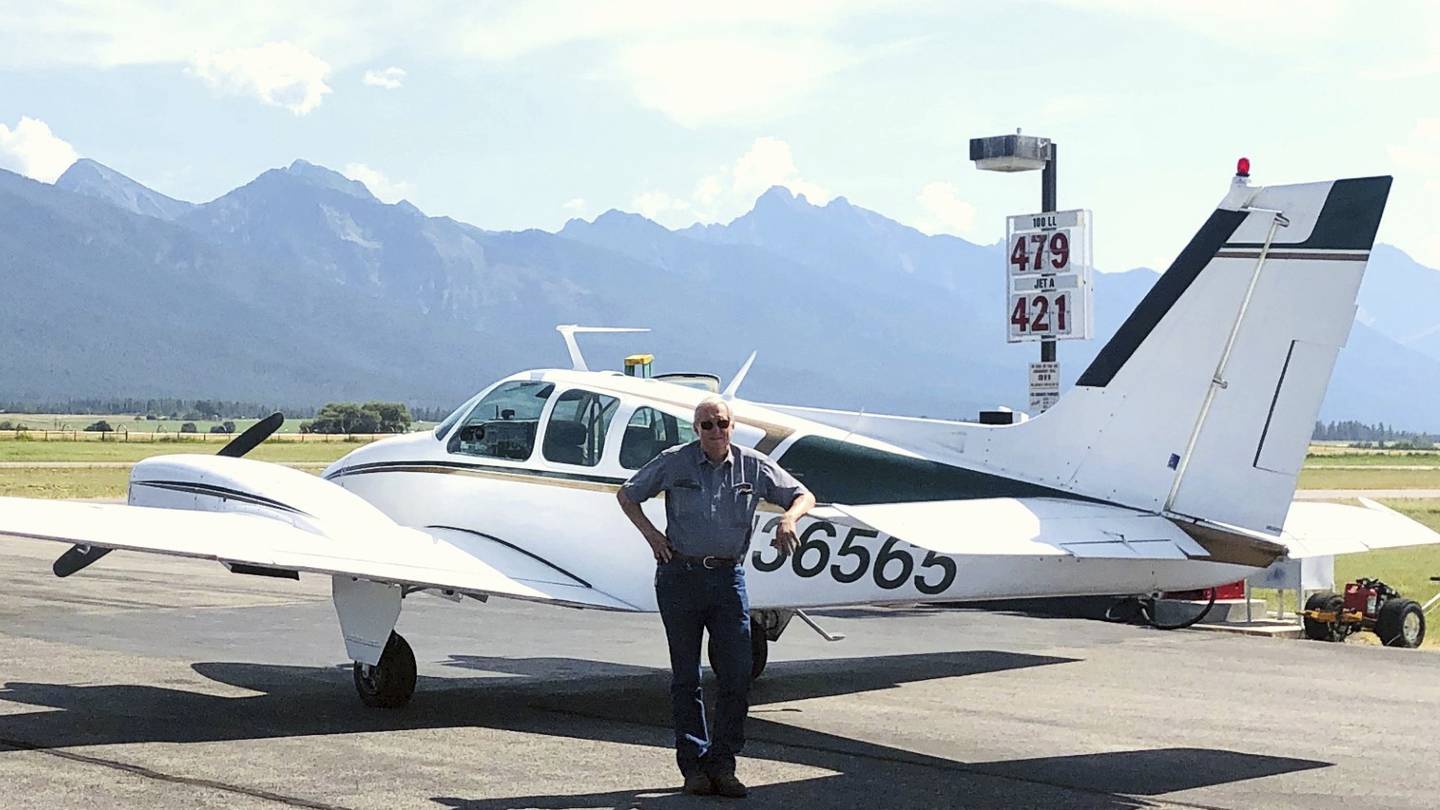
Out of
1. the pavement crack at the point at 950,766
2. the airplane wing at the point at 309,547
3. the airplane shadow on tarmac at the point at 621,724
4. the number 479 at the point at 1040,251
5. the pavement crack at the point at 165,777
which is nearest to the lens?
the pavement crack at the point at 165,777

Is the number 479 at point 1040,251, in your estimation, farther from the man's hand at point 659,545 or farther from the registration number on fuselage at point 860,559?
the man's hand at point 659,545

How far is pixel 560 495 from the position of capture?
1230 centimetres

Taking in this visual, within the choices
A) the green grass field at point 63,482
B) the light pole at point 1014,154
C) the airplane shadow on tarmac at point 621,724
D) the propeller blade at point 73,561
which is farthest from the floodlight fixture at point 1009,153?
the green grass field at point 63,482

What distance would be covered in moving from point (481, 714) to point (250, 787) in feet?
9.44

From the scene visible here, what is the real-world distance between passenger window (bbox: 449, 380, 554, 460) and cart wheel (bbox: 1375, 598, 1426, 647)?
933 cm

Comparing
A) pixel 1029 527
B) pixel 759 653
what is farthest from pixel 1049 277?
pixel 1029 527

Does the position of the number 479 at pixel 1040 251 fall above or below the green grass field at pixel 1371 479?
above

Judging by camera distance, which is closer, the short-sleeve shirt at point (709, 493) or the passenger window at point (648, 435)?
the short-sleeve shirt at point (709, 493)

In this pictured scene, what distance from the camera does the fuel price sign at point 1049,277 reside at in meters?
22.2

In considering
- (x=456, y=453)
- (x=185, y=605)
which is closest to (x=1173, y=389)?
(x=456, y=453)

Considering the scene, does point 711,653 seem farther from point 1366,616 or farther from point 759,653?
point 1366,616

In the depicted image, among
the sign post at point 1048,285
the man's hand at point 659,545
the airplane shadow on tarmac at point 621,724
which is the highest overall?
the sign post at point 1048,285

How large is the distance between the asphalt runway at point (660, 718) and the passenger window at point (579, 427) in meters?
1.76

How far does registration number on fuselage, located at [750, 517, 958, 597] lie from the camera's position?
11.1 meters
